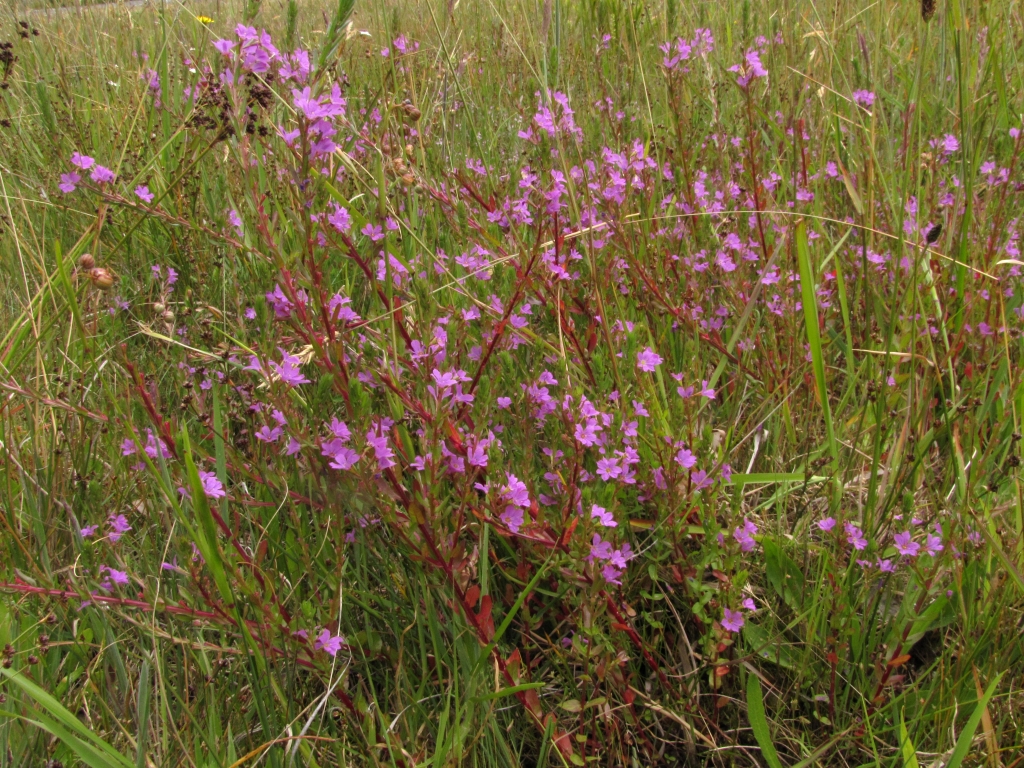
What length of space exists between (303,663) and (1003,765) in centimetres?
123

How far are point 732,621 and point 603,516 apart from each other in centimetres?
36

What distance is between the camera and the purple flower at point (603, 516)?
1.46m

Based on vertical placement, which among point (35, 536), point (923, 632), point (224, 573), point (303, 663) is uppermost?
point (224, 573)

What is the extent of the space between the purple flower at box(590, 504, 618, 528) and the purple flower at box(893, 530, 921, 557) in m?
0.55

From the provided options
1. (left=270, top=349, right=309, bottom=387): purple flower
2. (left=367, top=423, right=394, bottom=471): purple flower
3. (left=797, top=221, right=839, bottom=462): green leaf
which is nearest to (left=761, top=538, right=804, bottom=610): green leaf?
(left=797, top=221, right=839, bottom=462): green leaf

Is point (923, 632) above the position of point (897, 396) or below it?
below

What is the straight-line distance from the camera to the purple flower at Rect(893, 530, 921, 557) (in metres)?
1.54

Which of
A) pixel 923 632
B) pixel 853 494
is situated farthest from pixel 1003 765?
pixel 853 494

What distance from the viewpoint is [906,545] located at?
1.56 metres

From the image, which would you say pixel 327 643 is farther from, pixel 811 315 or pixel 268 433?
pixel 811 315

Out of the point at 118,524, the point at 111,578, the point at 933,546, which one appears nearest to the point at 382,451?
the point at 111,578

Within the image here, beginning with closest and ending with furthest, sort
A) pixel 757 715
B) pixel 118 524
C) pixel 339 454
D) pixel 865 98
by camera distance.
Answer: pixel 339 454 → pixel 757 715 → pixel 118 524 → pixel 865 98

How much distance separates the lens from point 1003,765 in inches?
54.7

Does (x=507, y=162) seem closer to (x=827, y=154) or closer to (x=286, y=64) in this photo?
(x=827, y=154)
